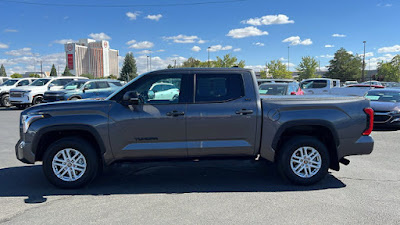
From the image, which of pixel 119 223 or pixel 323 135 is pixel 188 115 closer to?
pixel 119 223

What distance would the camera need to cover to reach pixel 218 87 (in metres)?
4.70

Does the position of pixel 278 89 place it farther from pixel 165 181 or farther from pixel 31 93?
pixel 31 93

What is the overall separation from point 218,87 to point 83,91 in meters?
12.3

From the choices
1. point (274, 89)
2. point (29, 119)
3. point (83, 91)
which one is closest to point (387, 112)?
point (274, 89)

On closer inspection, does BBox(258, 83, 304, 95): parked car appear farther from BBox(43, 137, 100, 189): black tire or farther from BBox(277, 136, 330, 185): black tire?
BBox(43, 137, 100, 189): black tire

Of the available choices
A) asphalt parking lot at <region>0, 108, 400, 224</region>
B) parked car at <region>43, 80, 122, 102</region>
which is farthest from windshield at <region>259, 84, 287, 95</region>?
parked car at <region>43, 80, 122, 102</region>

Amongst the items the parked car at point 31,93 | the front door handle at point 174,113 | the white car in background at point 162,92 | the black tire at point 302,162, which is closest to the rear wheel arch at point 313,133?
the black tire at point 302,162

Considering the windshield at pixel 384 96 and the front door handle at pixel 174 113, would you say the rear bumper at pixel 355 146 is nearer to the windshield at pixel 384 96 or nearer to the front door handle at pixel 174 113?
the front door handle at pixel 174 113

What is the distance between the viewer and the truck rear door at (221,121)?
14.8ft

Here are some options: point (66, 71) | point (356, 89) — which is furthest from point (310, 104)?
point (66, 71)

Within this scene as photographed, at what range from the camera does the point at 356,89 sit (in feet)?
58.2

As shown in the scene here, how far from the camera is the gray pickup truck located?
4.46m

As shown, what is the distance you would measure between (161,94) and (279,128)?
6.27 ft

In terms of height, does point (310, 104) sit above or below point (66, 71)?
below
